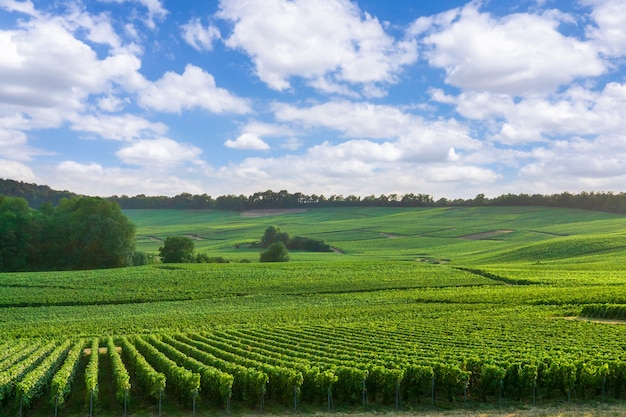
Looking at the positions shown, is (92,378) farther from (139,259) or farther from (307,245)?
(307,245)

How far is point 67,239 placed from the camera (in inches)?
3782

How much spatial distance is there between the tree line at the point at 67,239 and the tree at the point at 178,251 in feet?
22.2

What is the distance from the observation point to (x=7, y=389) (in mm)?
24094

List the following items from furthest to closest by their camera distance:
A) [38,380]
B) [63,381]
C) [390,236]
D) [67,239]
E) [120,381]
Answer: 1. [390,236]
2. [67,239]
3. [38,380]
4. [120,381]
5. [63,381]

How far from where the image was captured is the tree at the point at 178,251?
331 feet

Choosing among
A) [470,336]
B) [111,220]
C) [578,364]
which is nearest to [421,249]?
[111,220]

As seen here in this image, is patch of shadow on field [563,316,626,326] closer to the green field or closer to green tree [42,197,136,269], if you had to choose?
the green field

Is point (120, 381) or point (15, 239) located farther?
point (15, 239)

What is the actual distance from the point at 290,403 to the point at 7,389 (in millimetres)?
13280

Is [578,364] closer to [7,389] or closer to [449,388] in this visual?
[449,388]

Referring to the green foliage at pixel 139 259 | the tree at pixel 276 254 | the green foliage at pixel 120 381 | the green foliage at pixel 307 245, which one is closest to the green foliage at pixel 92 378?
the green foliage at pixel 120 381

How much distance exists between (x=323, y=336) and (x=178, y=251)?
68.3 meters

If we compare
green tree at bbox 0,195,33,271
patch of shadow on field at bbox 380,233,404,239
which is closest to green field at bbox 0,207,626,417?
green tree at bbox 0,195,33,271

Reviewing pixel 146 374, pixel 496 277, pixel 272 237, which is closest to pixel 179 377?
pixel 146 374
